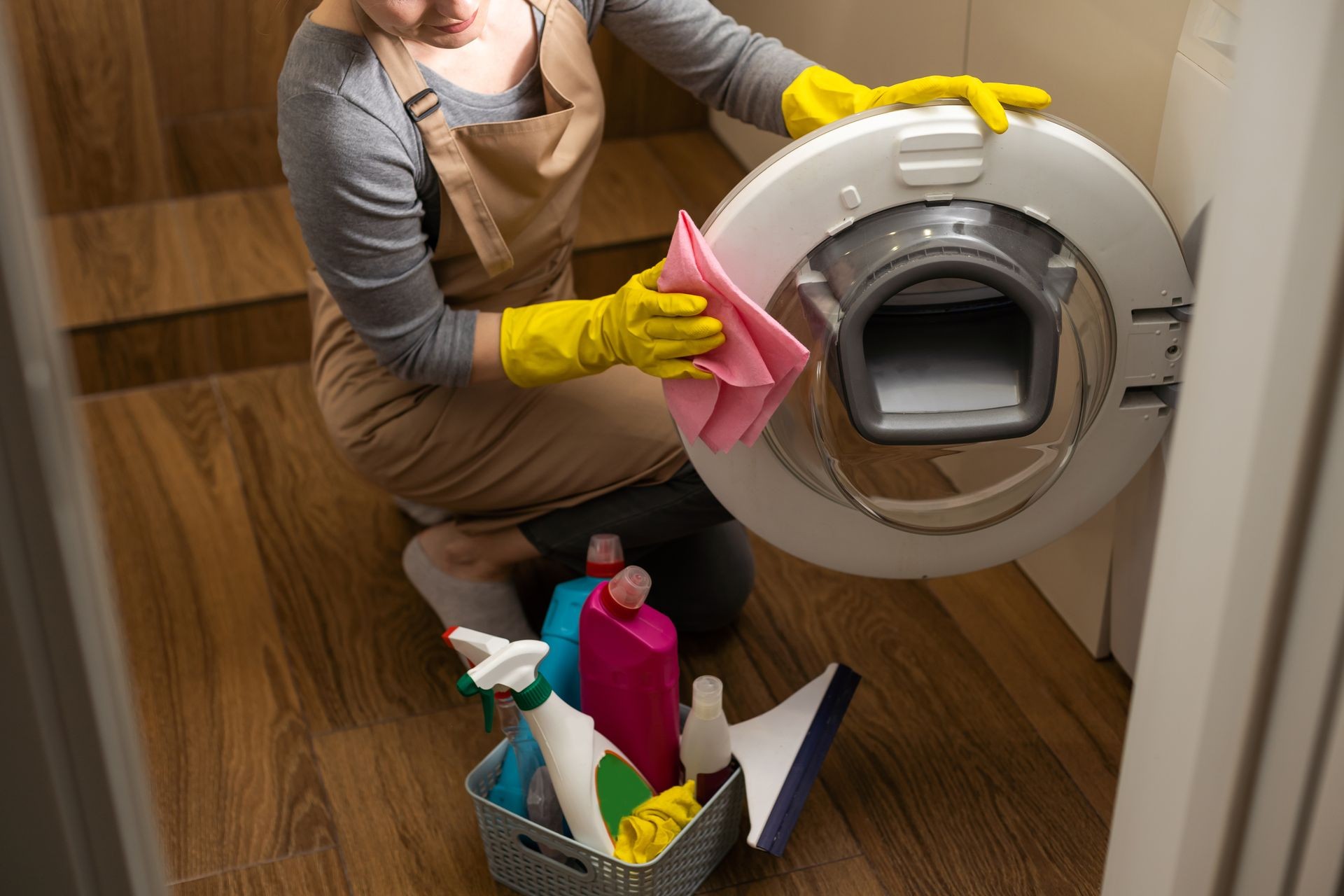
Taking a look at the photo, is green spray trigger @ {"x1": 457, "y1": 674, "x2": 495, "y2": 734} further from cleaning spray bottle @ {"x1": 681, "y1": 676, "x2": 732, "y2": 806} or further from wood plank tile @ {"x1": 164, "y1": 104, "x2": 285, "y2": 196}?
wood plank tile @ {"x1": 164, "y1": 104, "x2": 285, "y2": 196}

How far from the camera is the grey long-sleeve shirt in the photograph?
1.31 metres

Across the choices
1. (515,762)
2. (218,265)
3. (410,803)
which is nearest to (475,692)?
(515,762)

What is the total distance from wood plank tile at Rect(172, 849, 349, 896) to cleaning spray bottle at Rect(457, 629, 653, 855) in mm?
271

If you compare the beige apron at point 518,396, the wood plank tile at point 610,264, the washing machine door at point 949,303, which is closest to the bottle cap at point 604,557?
the beige apron at point 518,396

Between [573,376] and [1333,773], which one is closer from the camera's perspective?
[1333,773]

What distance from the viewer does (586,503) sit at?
1598mm

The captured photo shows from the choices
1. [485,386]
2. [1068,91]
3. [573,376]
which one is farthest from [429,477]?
[1068,91]

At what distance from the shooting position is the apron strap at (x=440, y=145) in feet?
4.37

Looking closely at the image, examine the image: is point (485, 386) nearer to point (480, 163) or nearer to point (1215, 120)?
point (480, 163)

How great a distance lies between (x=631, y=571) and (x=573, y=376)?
0.23m

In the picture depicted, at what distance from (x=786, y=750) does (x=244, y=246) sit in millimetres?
1435

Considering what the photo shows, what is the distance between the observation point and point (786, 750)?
141 centimetres

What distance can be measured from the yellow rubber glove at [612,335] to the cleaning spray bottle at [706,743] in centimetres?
32

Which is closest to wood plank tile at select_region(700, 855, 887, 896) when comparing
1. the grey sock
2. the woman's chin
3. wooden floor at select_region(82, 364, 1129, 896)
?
wooden floor at select_region(82, 364, 1129, 896)
